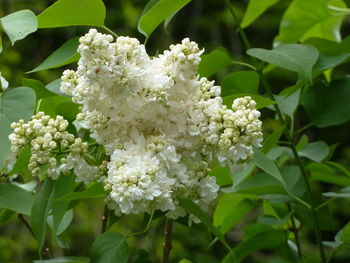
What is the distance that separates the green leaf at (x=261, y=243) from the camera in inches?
60.4

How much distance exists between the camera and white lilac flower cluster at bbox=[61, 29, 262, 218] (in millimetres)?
1050

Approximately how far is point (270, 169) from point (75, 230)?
384 centimetres

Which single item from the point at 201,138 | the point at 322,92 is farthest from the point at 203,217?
the point at 322,92

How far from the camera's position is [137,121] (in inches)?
44.3

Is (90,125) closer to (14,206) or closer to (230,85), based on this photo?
(14,206)

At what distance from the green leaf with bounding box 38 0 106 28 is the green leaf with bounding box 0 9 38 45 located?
1.7 inches

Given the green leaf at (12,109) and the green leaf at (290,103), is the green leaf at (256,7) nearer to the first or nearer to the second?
the green leaf at (290,103)

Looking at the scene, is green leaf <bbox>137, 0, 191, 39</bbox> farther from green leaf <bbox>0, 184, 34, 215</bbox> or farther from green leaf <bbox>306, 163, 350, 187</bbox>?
green leaf <bbox>306, 163, 350, 187</bbox>

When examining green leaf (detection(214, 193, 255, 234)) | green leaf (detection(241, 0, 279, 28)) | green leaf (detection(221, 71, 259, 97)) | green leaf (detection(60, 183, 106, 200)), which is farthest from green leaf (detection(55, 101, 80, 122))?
green leaf (detection(241, 0, 279, 28))

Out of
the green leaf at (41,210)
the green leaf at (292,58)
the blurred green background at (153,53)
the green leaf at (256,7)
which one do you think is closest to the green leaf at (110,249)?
the green leaf at (41,210)

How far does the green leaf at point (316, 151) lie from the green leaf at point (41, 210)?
65cm

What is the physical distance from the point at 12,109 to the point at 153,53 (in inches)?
153

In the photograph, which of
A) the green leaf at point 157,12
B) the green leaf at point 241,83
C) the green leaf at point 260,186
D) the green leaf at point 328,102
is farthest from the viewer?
the green leaf at point 328,102

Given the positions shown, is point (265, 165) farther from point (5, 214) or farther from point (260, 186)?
point (5, 214)
